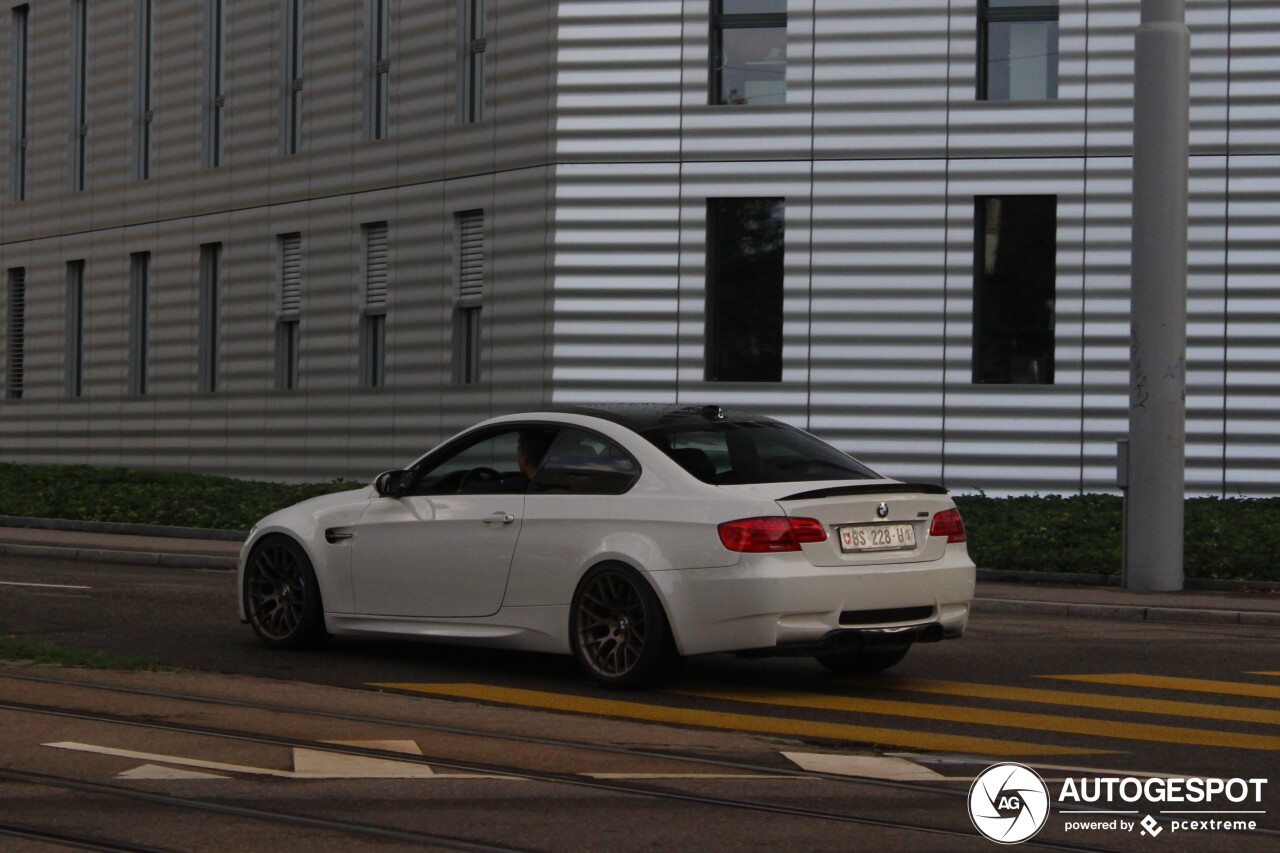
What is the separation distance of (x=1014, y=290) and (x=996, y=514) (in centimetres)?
431

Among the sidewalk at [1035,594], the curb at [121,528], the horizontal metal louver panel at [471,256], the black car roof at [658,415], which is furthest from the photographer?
the horizontal metal louver panel at [471,256]

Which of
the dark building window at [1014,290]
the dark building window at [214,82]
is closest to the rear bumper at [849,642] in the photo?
the dark building window at [1014,290]

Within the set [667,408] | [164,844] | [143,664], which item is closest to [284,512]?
[143,664]

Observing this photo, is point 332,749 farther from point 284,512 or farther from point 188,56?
point 188,56

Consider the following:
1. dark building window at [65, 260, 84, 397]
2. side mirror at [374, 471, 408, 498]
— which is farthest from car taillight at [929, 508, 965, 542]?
dark building window at [65, 260, 84, 397]

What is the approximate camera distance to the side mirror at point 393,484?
11344 mm

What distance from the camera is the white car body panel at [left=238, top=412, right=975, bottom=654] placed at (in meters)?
9.60

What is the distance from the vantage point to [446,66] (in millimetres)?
26750

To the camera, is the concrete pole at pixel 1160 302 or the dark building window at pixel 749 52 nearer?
the concrete pole at pixel 1160 302

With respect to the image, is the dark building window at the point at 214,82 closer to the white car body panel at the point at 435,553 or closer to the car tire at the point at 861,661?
the white car body panel at the point at 435,553

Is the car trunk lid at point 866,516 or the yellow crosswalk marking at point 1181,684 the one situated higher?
the car trunk lid at point 866,516

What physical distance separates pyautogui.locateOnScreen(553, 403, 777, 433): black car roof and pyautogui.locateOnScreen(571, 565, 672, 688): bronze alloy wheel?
908mm

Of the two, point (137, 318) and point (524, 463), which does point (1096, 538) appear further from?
point (137, 318)

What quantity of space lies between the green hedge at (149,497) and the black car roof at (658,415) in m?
11.8
